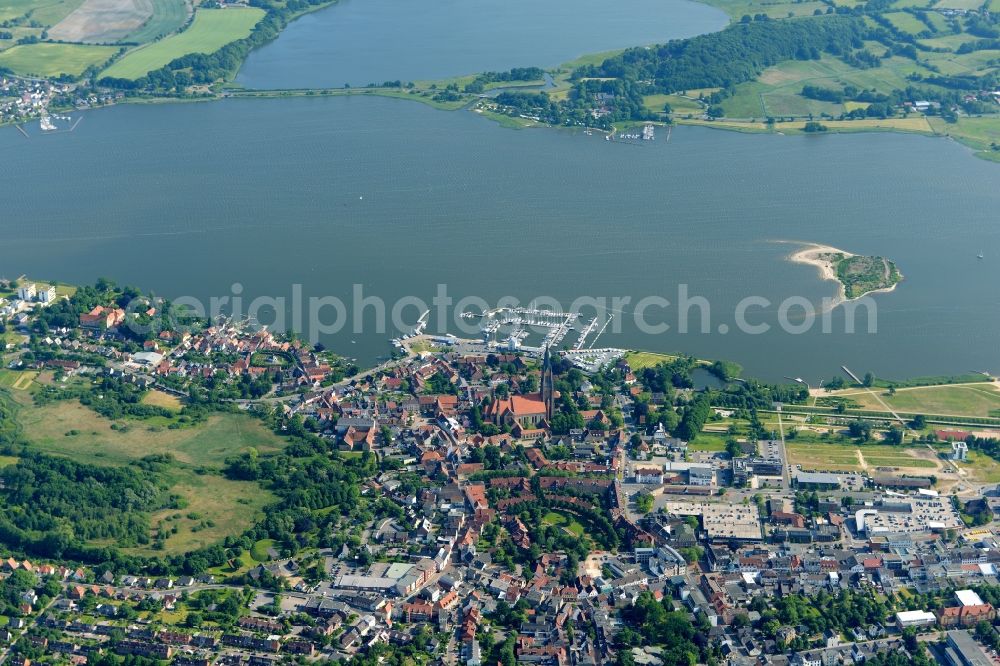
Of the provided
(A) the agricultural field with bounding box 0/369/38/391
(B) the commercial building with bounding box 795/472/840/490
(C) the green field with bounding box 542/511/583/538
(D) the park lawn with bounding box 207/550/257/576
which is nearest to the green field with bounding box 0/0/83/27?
(A) the agricultural field with bounding box 0/369/38/391

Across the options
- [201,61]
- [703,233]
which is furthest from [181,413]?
[201,61]

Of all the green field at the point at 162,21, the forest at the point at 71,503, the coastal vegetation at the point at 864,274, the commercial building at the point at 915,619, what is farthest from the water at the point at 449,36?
the commercial building at the point at 915,619

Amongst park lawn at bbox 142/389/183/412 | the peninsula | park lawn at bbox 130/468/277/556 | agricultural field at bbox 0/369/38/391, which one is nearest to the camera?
park lawn at bbox 130/468/277/556

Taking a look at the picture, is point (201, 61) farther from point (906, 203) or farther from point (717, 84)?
point (906, 203)

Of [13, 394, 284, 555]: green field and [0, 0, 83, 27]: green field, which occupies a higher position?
[0, 0, 83, 27]: green field

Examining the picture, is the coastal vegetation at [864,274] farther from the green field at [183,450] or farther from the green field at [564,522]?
the green field at [183,450]

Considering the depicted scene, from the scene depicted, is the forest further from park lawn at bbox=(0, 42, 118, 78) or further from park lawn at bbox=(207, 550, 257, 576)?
park lawn at bbox=(0, 42, 118, 78)
